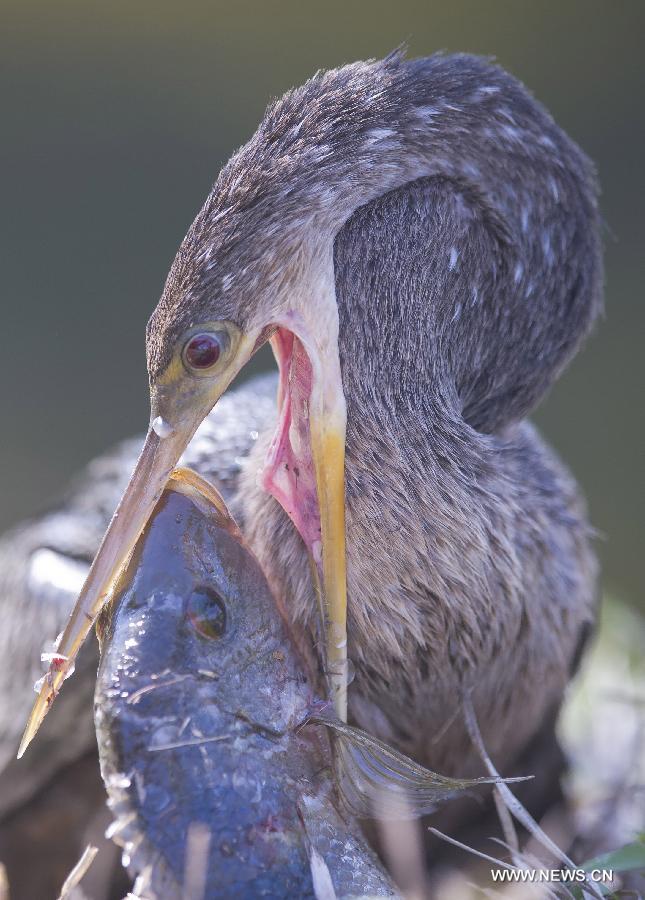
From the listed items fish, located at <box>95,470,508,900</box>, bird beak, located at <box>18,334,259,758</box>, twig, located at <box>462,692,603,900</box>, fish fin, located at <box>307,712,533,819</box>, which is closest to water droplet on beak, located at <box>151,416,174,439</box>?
bird beak, located at <box>18,334,259,758</box>

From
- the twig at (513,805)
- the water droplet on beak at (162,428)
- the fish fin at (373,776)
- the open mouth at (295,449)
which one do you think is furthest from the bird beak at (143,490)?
the twig at (513,805)

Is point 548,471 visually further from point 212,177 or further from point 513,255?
point 212,177

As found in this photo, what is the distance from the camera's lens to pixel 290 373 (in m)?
2.48

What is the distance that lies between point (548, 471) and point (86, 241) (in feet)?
13.0

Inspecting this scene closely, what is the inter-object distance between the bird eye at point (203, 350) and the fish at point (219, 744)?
217 mm

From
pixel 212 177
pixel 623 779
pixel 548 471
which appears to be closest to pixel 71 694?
pixel 548 471

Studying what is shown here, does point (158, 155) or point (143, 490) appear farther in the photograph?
point (158, 155)

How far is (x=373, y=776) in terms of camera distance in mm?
2270

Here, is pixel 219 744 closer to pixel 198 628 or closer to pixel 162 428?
pixel 198 628

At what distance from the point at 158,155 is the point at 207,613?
4724mm

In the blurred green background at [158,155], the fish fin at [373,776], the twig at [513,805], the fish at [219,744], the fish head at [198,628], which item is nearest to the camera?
the fish at [219,744]

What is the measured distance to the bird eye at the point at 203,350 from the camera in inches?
89.5

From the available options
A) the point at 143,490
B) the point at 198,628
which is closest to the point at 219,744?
the point at 198,628

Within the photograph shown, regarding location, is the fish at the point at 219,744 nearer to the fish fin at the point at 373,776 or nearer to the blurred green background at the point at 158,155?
the fish fin at the point at 373,776
